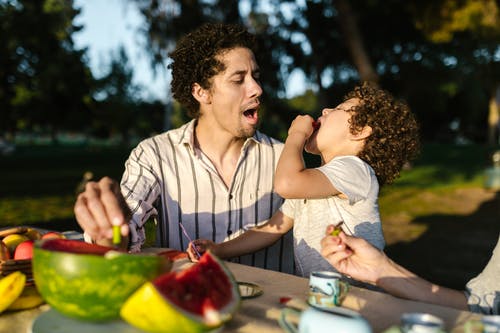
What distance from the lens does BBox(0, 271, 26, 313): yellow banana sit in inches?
60.0

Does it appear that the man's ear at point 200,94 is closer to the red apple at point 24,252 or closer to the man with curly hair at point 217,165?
the man with curly hair at point 217,165

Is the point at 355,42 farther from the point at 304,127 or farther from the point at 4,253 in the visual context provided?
the point at 4,253

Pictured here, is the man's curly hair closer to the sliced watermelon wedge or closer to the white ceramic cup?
the sliced watermelon wedge

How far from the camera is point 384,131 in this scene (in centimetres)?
252

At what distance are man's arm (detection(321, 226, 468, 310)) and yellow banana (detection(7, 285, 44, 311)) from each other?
39.9 inches

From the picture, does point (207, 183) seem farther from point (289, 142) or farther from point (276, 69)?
point (276, 69)

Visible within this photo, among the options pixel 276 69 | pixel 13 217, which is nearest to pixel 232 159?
pixel 13 217

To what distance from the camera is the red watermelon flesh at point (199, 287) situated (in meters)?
1.25

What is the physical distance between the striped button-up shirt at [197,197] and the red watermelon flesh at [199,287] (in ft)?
5.45

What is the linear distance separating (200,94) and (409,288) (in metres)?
2.17

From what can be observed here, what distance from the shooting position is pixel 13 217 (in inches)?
359

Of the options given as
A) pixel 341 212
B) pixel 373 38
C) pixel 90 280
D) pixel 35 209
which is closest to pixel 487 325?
pixel 90 280

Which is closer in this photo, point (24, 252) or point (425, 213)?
point (24, 252)

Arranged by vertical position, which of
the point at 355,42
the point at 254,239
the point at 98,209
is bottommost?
the point at 254,239
